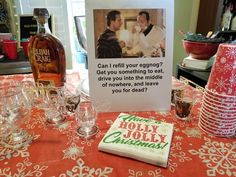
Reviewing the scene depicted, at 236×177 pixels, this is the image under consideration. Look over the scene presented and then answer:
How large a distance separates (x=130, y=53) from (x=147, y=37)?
6 cm

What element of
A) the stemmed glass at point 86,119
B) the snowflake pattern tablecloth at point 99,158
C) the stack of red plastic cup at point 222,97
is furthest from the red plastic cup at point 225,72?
the stemmed glass at point 86,119

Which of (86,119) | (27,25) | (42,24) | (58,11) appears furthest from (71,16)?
(86,119)

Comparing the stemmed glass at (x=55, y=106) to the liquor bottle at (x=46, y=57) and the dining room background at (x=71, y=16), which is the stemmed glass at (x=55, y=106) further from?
the dining room background at (x=71, y=16)

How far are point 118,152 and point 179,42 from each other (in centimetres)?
196

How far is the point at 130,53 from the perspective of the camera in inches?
23.1

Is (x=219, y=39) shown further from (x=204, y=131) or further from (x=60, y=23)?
(x=60, y=23)

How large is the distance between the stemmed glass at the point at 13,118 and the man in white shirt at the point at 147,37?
1.14 feet

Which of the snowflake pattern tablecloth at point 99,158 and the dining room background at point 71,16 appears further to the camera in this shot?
the dining room background at point 71,16

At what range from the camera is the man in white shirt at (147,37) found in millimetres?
570

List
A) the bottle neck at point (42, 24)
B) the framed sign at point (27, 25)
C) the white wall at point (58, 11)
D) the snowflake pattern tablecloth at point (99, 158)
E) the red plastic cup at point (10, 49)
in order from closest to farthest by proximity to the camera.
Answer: the snowflake pattern tablecloth at point (99, 158) < the bottle neck at point (42, 24) < the red plastic cup at point (10, 49) < the framed sign at point (27, 25) < the white wall at point (58, 11)

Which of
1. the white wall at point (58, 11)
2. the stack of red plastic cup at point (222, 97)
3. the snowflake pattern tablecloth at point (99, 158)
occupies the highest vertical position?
the white wall at point (58, 11)

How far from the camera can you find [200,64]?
135 cm

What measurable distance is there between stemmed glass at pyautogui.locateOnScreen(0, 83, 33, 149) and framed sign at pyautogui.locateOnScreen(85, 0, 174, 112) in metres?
0.20

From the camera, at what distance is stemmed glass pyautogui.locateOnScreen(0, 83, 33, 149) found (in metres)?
0.48
